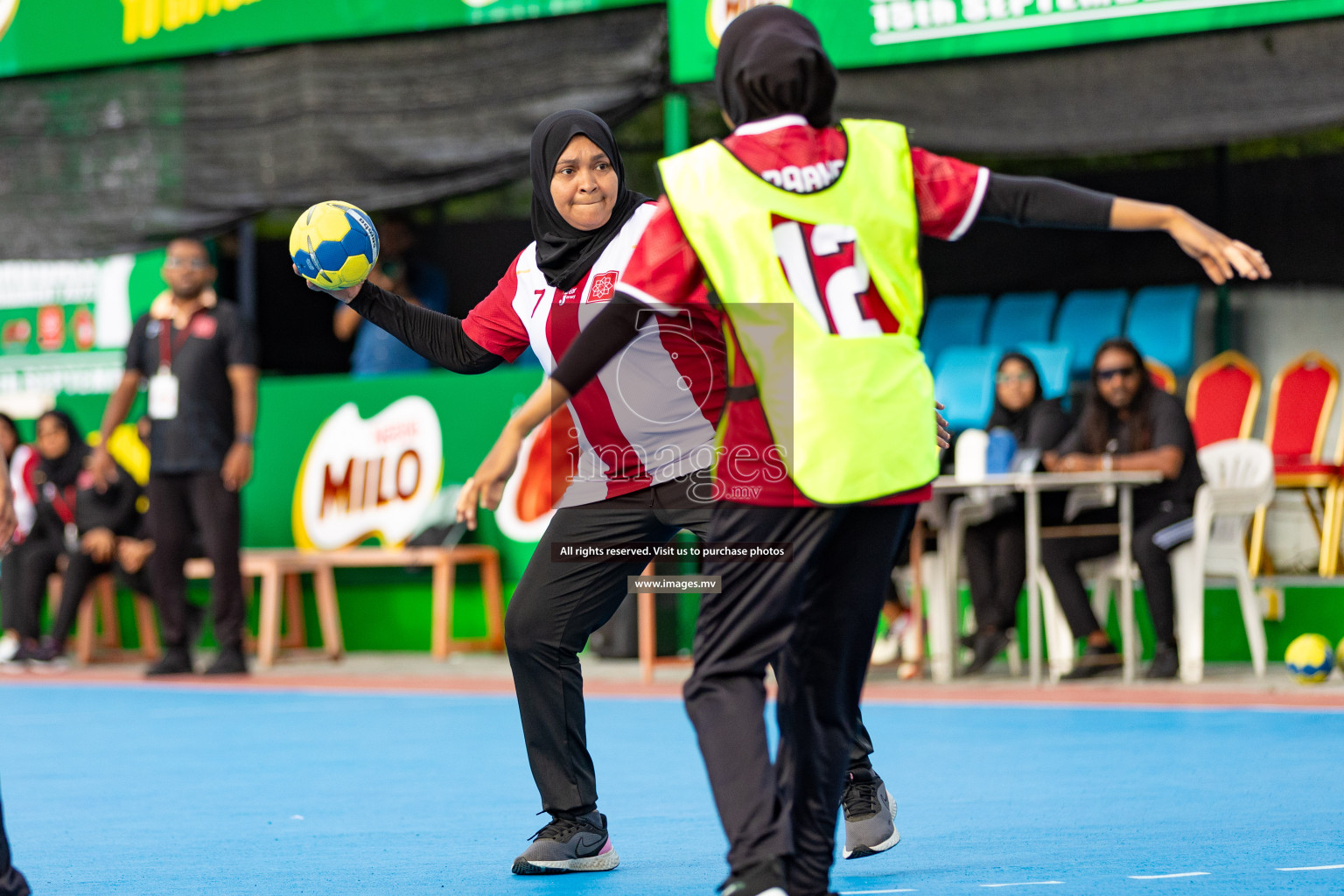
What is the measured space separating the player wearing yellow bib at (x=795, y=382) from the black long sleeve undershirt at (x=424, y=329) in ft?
4.30

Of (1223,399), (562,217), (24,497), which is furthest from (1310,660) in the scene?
(24,497)

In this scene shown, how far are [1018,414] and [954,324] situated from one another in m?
3.01

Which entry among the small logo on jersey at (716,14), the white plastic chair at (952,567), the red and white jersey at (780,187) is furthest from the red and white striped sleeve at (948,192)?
the small logo on jersey at (716,14)

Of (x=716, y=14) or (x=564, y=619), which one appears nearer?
(x=564, y=619)

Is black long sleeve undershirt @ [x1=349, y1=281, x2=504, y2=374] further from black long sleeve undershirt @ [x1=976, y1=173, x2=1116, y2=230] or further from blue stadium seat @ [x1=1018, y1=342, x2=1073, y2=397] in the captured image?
blue stadium seat @ [x1=1018, y1=342, x2=1073, y2=397]

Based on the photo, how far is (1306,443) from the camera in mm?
12055

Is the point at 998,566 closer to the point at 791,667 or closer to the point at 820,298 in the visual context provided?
the point at 791,667

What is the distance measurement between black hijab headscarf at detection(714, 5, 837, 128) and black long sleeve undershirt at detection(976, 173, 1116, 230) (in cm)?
42

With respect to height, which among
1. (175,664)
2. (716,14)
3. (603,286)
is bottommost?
(175,664)

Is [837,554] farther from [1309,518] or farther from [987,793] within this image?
[1309,518]

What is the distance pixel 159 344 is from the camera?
11695 millimetres

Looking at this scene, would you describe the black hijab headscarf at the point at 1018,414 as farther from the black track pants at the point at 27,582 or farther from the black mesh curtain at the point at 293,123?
the black track pants at the point at 27,582

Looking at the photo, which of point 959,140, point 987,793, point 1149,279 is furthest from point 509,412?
point 987,793

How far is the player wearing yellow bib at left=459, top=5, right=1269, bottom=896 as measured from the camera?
3760mm
